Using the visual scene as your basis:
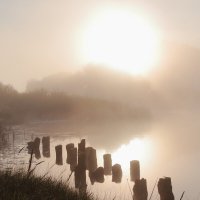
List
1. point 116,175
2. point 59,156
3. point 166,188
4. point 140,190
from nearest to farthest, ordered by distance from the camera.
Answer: point 166,188
point 140,190
point 116,175
point 59,156

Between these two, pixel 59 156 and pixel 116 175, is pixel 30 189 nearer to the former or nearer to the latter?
pixel 116 175

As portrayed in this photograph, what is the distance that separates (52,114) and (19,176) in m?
71.6

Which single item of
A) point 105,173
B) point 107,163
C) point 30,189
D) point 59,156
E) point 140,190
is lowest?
point 105,173

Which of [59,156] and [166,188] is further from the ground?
[59,156]

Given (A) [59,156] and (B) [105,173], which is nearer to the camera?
(B) [105,173]

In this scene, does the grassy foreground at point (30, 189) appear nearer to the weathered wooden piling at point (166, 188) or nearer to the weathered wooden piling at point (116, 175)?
the weathered wooden piling at point (166, 188)

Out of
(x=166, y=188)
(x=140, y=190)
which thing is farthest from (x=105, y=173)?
(x=166, y=188)

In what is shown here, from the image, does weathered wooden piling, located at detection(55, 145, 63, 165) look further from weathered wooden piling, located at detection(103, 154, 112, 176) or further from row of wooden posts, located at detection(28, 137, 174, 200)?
weathered wooden piling, located at detection(103, 154, 112, 176)

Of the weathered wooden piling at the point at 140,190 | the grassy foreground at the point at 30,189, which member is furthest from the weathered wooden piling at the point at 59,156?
the grassy foreground at the point at 30,189

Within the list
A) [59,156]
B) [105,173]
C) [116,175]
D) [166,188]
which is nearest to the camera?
[166,188]

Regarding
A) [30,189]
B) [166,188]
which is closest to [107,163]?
[166,188]

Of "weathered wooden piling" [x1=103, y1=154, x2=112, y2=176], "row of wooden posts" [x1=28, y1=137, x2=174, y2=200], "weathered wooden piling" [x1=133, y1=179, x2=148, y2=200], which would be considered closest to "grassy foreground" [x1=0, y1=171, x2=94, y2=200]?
"row of wooden posts" [x1=28, y1=137, x2=174, y2=200]

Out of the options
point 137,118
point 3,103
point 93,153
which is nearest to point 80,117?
point 3,103

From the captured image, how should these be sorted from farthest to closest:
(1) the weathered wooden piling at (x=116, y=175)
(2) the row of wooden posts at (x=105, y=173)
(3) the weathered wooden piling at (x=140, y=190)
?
(1) the weathered wooden piling at (x=116, y=175) < (3) the weathered wooden piling at (x=140, y=190) < (2) the row of wooden posts at (x=105, y=173)
